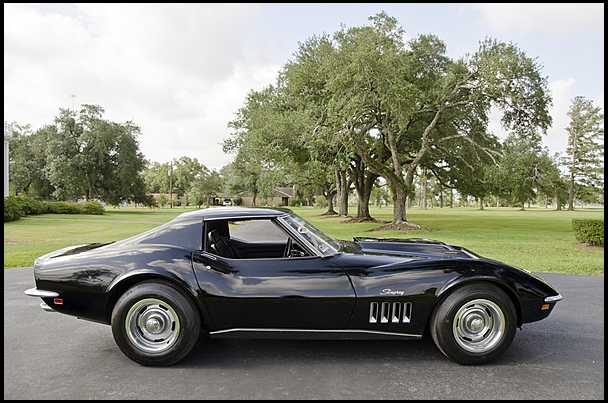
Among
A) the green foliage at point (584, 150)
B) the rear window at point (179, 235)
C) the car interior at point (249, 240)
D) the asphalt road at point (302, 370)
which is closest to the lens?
the asphalt road at point (302, 370)

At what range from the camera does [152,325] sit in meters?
3.53

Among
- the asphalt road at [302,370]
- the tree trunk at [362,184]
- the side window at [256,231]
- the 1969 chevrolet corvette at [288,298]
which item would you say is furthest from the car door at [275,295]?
the tree trunk at [362,184]

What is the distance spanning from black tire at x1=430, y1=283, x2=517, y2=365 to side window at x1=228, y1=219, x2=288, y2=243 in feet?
5.00

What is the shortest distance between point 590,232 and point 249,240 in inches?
498

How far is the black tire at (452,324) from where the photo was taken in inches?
136

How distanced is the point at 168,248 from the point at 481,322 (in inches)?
107

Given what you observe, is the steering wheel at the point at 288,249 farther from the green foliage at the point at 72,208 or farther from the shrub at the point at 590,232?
the green foliage at the point at 72,208

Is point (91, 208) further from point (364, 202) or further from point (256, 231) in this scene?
point (256, 231)

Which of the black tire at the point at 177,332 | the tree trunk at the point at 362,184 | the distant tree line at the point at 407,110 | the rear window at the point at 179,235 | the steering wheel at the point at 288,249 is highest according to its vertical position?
the distant tree line at the point at 407,110

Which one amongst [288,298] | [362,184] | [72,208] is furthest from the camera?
[72,208]

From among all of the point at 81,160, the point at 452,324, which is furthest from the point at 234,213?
the point at 81,160

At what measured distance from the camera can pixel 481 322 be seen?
3.51m

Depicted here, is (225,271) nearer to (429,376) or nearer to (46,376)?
(46,376)

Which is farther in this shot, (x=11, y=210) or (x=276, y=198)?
(x=276, y=198)
